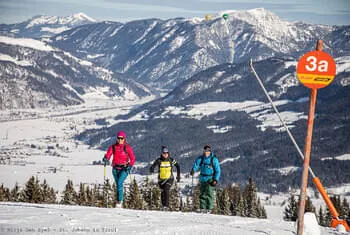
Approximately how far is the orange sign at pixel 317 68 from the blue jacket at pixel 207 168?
32.9 ft

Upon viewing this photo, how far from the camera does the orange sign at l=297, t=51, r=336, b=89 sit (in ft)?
29.6

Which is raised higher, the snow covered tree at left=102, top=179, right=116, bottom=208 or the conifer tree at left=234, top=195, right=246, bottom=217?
the snow covered tree at left=102, top=179, right=116, bottom=208

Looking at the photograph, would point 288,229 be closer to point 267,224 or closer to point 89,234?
point 267,224

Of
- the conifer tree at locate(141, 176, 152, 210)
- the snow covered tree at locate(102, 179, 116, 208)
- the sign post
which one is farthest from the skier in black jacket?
the conifer tree at locate(141, 176, 152, 210)

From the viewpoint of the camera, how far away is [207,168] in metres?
18.9

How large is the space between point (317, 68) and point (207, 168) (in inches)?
404

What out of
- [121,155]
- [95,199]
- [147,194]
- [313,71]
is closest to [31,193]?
[95,199]

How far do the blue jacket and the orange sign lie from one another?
32.9 ft

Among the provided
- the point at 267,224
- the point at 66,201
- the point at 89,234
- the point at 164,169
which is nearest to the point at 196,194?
the point at 66,201

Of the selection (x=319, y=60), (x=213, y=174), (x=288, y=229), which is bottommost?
(x=288, y=229)

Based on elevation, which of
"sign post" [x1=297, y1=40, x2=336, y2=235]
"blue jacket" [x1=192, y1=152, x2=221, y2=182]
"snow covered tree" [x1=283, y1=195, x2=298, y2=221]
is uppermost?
"sign post" [x1=297, y1=40, x2=336, y2=235]

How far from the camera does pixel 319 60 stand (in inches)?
355

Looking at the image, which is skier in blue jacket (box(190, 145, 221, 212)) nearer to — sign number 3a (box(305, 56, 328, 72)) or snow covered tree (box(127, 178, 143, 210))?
sign number 3a (box(305, 56, 328, 72))

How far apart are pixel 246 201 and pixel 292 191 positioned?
135 metres
